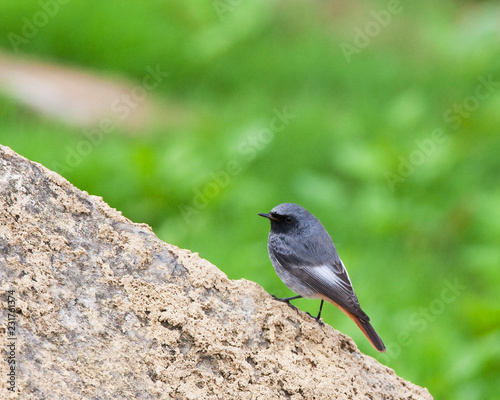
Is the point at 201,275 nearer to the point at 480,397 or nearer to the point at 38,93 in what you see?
the point at 480,397

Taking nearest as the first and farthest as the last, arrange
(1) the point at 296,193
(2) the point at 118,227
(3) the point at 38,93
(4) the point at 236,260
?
(2) the point at 118,227 < (4) the point at 236,260 < (1) the point at 296,193 < (3) the point at 38,93

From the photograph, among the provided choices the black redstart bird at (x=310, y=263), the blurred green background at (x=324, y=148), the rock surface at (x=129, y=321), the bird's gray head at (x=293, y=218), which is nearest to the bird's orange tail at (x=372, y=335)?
the black redstart bird at (x=310, y=263)

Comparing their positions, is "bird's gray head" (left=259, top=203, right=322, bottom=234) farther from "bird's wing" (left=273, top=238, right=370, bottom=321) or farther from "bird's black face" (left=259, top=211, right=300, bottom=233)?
"bird's wing" (left=273, top=238, right=370, bottom=321)

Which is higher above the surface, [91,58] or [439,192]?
[91,58]

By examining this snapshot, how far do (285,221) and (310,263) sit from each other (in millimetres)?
322

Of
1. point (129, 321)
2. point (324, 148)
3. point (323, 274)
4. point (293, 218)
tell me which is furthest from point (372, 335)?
point (324, 148)

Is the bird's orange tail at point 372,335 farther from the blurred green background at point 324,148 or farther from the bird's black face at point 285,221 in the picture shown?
the blurred green background at point 324,148

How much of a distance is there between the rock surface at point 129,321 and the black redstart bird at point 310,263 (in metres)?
0.36

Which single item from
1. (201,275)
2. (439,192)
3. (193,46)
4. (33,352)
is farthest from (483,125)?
(33,352)

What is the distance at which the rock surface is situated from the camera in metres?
3.23

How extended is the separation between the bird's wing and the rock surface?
354 mm

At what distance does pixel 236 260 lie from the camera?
764 cm

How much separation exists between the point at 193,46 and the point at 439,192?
466cm

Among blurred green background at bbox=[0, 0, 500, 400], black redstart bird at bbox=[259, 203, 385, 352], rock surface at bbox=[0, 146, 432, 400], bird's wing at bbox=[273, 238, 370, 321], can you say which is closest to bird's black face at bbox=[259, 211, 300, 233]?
black redstart bird at bbox=[259, 203, 385, 352]
